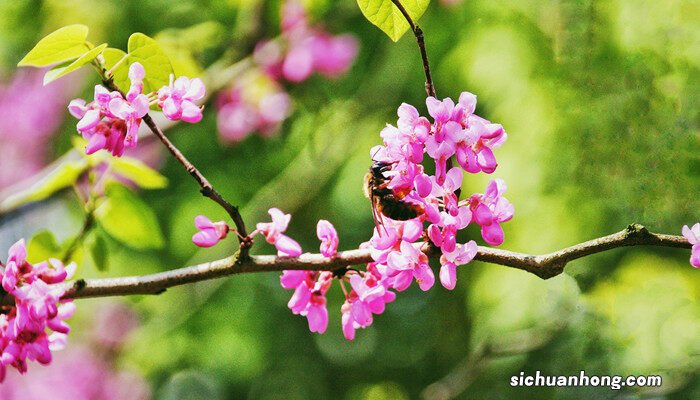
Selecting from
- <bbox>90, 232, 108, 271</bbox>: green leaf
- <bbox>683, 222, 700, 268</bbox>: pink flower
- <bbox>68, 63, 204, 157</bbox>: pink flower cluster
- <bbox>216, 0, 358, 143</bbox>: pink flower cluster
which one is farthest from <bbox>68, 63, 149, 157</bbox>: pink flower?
<bbox>216, 0, 358, 143</bbox>: pink flower cluster

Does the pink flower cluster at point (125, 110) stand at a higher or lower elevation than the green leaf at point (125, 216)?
higher

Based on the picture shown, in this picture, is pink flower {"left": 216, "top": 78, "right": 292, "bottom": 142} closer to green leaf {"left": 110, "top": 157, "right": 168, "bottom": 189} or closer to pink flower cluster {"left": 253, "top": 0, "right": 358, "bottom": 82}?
pink flower cluster {"left": 253, "top": 0, "right": 358, "bottom": 82}

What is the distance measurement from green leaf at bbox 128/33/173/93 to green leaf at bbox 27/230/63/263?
42 cm

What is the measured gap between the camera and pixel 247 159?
2.58 m

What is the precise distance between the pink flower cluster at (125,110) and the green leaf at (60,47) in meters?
0.07

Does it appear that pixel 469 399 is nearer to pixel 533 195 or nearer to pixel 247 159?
pixel 533 195

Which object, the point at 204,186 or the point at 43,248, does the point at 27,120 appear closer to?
the point at 43,248

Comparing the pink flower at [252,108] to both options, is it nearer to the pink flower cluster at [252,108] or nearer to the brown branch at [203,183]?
the pink flower cluster at [252,108]

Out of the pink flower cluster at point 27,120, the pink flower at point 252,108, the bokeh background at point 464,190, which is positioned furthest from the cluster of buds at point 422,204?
the pink flower cluster at point 27,120

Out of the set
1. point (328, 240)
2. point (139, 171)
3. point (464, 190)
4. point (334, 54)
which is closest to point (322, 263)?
point (328, 240)

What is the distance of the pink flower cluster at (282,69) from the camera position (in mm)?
2490

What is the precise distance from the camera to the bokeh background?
1878 millimetres

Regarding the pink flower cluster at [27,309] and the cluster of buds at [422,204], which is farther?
the pink flower cluster at [27,309]

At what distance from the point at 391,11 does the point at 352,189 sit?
1.38m
